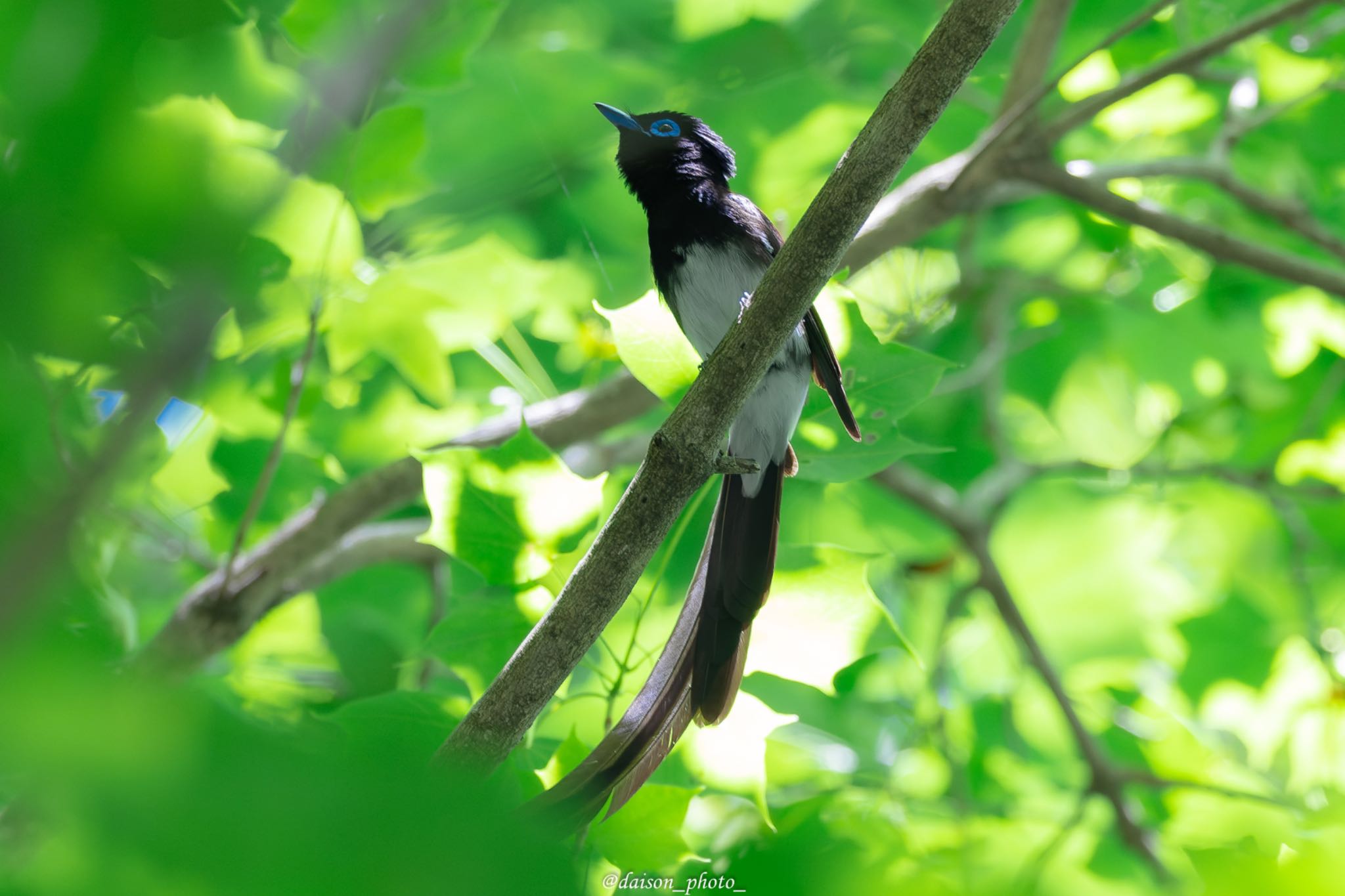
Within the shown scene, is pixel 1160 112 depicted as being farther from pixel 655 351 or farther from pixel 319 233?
pixel 319 233

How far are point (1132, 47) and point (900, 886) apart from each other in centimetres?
219

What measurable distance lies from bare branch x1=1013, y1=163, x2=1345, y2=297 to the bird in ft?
1.70

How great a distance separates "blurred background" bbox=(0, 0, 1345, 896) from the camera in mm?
276

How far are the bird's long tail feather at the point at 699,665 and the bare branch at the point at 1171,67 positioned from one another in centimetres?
78

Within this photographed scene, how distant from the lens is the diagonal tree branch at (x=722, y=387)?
846mm

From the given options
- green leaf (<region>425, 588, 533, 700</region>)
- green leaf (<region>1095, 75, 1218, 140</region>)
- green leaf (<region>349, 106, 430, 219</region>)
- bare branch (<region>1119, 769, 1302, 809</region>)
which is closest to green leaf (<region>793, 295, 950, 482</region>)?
green leaf (<region>425, 588, 533, 700</region>)

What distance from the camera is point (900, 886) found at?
333 mm

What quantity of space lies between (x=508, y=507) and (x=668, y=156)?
0.72 m

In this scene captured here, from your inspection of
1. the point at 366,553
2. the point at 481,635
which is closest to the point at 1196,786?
the point at 481,635

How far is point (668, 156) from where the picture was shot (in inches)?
62.1

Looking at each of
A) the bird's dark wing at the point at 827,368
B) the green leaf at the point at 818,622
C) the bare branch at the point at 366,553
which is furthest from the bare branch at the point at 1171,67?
the bare branch at the point at 366,553

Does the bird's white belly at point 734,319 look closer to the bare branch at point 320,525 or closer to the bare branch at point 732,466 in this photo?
the bare branch at point 320,525

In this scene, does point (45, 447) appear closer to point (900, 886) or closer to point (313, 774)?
point (313, 774)

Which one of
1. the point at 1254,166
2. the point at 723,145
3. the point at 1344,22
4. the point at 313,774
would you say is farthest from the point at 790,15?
the point at 313,774
